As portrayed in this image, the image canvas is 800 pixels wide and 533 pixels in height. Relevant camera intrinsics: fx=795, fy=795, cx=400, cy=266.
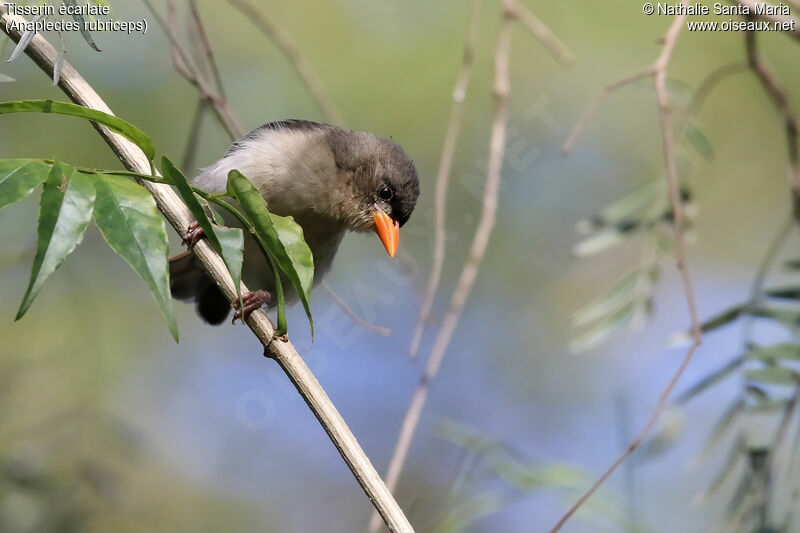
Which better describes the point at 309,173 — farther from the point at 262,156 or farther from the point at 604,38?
the point at 604,38

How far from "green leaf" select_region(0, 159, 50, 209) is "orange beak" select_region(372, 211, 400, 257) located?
2199 millimetres

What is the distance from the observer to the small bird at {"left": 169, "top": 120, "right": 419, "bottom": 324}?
3.24 metres

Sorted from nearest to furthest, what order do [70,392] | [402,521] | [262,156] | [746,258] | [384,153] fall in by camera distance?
[402,521] < [262,156] < [384,153] < [70,392] < [746,258]

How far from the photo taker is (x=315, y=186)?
3.34 meters

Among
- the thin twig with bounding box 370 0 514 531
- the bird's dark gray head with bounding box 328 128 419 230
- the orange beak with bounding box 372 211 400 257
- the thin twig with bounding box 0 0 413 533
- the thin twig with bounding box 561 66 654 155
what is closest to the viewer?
the thin twig with bounding box 0 0 413 533

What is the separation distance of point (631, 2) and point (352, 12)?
5.67ft

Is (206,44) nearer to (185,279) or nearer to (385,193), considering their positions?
(385,193)

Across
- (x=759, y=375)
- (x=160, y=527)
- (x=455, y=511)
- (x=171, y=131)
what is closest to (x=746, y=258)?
(x=759, y=375)

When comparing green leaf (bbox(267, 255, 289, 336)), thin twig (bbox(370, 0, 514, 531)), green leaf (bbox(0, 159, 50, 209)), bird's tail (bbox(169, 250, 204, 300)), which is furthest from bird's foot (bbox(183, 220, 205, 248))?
bird's tail (bbox(169, 250, 204, 300))

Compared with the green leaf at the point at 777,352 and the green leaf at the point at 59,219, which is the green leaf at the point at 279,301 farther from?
the green leaf at the point at 777,352

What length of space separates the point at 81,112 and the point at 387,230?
216 centimetres

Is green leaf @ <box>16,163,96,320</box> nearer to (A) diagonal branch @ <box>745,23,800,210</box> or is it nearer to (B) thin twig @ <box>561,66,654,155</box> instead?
(B) thin twig @ <box>561,66,654,155</box>

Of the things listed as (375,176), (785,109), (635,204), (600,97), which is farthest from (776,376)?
(375,176)

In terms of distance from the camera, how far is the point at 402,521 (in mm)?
1535
